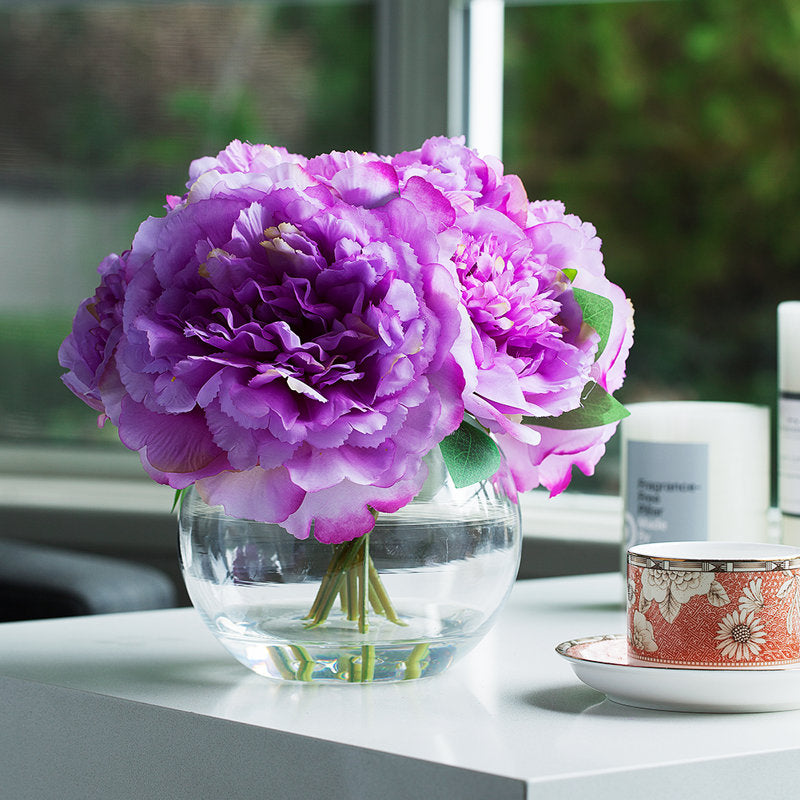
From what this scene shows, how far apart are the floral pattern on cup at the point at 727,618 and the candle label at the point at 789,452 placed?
0.29 meters

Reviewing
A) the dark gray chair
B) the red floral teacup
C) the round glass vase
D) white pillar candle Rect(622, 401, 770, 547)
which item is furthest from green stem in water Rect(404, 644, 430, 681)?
the dark gray chair

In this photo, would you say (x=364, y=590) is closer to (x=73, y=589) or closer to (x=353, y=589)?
(x=353, y=589)

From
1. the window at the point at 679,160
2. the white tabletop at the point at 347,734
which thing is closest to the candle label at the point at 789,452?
the white tabletop at the point at 347,734

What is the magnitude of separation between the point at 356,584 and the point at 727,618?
0.18 metres

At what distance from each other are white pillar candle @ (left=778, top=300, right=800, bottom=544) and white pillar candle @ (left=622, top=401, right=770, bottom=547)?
0.02 metres

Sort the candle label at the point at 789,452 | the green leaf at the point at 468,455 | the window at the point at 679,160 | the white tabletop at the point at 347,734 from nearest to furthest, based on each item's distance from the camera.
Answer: the white tabletop at the point at 347,734 → the green leaf at the point at 468,455 → the candle label at the point at 789,452 → the window at the point at 679,160

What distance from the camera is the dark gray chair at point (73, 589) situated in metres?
1.40

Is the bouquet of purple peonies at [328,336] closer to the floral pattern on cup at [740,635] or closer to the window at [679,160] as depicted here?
the floral pattern on cup at [740,635]

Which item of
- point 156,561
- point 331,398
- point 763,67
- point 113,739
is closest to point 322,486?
point 331,398

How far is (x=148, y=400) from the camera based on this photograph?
2.08ft

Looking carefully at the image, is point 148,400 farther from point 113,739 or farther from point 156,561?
point 156,561

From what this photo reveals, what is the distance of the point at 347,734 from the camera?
0.61m

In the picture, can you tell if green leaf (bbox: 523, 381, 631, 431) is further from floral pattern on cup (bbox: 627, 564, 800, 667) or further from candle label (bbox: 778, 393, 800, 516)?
candle label (bbox: 778, 393, 800, 516)

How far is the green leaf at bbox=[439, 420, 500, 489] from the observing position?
2.22 ft
